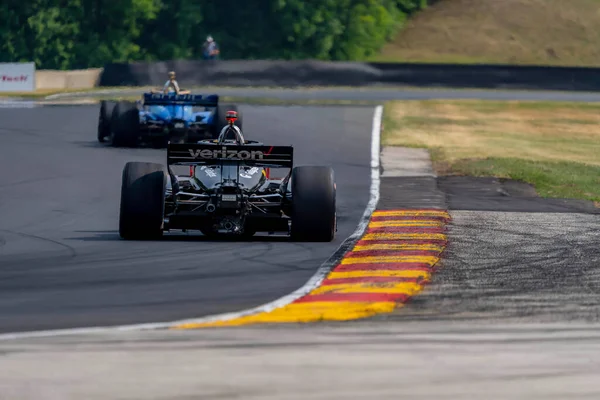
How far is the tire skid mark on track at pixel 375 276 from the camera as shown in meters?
10.4

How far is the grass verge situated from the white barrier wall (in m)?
15.1

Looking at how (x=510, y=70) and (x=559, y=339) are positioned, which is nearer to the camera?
(x=559, y=339)

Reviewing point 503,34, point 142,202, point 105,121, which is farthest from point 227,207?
point 503,34

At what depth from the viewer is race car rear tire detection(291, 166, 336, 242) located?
15.3 meters

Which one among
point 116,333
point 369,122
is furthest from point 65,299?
point 369,122

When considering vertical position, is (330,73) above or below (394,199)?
above

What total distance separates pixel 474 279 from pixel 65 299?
11.6ft

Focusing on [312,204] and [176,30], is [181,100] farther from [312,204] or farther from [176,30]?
[176,30]

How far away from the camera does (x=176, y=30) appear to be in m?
77.8

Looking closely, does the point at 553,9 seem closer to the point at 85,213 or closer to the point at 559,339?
the point at 85,213

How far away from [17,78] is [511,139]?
83.3ft

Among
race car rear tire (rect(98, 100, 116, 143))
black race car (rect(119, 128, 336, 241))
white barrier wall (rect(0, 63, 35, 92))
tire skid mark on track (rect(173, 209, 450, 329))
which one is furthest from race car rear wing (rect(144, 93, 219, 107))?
white barrier wall (rect(0, 63, 35, 92))

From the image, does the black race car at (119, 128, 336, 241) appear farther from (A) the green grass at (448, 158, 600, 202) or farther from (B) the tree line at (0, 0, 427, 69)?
(B) the tree line at (0, 0, 427, 69)

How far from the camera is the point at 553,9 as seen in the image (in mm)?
89000
